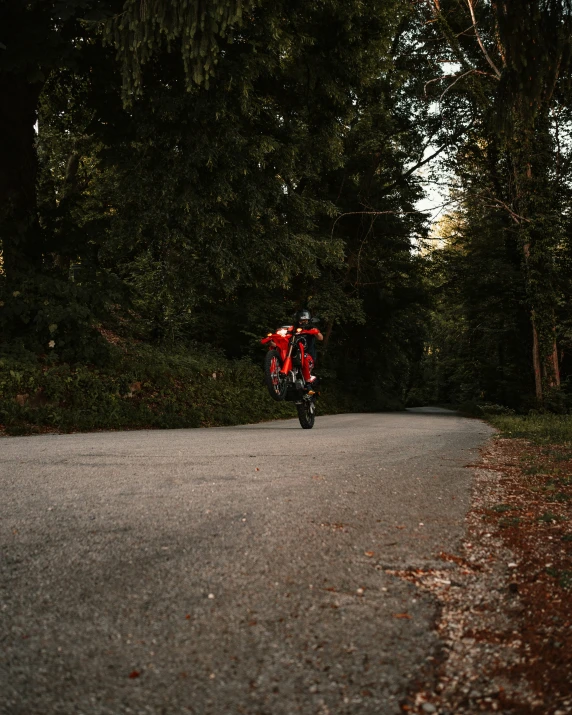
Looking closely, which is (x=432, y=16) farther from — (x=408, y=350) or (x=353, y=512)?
(x=353, y=512)

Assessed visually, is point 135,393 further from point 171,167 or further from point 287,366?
point 171,167

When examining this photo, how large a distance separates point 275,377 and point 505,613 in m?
9.26

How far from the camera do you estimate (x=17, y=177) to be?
1258 centimetres

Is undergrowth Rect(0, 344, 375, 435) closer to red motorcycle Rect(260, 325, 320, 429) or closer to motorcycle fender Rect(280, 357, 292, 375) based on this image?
red motorcycle Rect(260, 325, 320, 429)

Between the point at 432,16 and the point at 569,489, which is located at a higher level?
the point at 432,16

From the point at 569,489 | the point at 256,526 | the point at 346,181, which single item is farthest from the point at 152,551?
the point at 346,181

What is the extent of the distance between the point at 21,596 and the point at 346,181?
2352cm

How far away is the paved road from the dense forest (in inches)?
187

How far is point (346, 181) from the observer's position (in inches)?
979

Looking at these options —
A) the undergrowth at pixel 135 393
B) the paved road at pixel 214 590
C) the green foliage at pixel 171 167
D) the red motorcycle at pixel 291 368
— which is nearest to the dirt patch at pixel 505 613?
the paved road at pixel 214 590

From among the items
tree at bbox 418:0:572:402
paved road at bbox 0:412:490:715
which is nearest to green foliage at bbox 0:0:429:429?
tree at bbox 418:0:572:402

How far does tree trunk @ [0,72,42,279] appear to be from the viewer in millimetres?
12031

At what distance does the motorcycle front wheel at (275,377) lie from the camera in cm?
1177

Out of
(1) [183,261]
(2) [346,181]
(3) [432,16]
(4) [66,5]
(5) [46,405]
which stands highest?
(3) [432,16]
